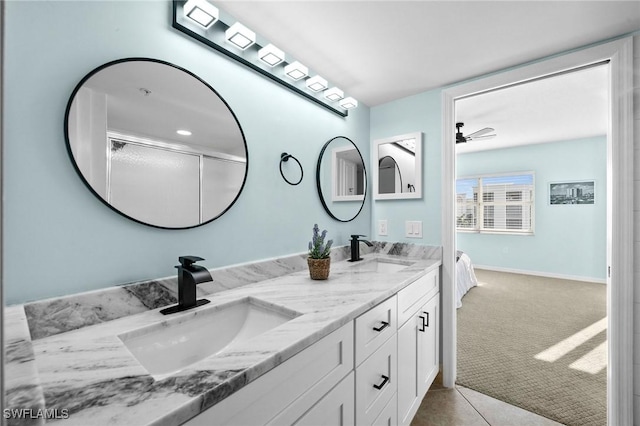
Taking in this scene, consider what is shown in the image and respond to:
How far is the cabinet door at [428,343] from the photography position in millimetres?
1636

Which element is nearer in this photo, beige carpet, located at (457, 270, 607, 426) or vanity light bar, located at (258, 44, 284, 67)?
vanity light bar, located at (258, 44, 284, 67)

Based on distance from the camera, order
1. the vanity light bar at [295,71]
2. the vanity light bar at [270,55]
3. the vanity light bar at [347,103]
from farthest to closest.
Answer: the vanity light bar at [347,103] → the vanity light bar at [295,71] → the vanity light bar at [270,55]

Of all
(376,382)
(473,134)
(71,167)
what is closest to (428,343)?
(376,382)

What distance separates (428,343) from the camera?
1765 mm

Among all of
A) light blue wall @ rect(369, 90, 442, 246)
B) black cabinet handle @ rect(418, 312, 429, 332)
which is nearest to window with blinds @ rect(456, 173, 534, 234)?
light blue wall @ rect(369, 90, 442, 246)

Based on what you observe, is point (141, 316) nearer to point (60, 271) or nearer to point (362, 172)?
point (60, 271)

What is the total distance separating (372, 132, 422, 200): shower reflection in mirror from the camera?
2096 mm

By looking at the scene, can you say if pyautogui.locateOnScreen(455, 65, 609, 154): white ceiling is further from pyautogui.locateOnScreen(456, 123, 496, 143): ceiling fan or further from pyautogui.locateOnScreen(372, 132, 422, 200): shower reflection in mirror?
pyautogui.locateOnScreen(372, 132, 422, 200): shower reflection in mirror

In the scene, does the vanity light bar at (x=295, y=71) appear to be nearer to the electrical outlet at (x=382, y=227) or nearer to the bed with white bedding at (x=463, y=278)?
the electrical outlet at (x=382, y=227)

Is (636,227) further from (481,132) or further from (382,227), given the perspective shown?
(481,132)

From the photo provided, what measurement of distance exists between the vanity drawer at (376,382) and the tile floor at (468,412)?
0.62m

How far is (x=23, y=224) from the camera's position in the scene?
76 cm

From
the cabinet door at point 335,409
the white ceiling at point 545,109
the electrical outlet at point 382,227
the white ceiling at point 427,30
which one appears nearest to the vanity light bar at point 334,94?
the white ceiling at point 427,30

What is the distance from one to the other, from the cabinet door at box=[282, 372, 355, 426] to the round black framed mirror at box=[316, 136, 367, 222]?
113cm
